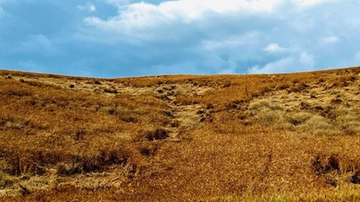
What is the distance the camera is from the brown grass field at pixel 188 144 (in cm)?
1398

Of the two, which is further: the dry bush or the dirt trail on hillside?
the dirt trail on hillside

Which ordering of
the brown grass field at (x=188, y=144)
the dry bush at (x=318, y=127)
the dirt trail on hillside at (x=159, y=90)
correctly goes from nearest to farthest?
1. the brown grass field at (x=188, y=144)
2. the dry bush at (x=318, y=127)
3. the dirt trail on hillside at (x=159, y=90)

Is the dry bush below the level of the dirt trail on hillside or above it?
below

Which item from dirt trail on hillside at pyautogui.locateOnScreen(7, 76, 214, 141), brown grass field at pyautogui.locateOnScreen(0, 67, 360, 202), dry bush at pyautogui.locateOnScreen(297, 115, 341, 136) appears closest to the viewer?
brown grass field at pyautogui.locateOnScreen(0, 67, 360, 202)

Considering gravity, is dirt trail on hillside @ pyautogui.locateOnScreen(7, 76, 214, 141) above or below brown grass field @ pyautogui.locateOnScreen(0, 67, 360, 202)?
above

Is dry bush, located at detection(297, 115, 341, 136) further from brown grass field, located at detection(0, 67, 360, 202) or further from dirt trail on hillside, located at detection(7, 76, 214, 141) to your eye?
dirt trail on hillside, located at detection(7, 76, 214, 141)

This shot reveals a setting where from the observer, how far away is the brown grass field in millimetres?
13984

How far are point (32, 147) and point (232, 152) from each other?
9.23 m

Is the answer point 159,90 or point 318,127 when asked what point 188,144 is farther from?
point 159,90

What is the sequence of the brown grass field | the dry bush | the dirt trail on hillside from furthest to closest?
the dirt trail on hillside
the dry bush
the brown grass field

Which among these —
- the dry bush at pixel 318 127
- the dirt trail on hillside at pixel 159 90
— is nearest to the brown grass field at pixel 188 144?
the dry bush at pixel 318 127

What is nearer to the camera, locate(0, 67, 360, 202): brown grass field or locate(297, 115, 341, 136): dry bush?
locate(0, 67, 360, 202): brown grass field

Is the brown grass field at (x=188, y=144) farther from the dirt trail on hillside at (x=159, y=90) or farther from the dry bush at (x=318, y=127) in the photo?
the dirt trail on hillside at (x=159, y=90)

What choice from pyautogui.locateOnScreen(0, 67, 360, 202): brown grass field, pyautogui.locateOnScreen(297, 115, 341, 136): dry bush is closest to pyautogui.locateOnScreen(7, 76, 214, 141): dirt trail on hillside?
pyautogui.locateOnScreen(0, 67, 360, 202): brown grass field
